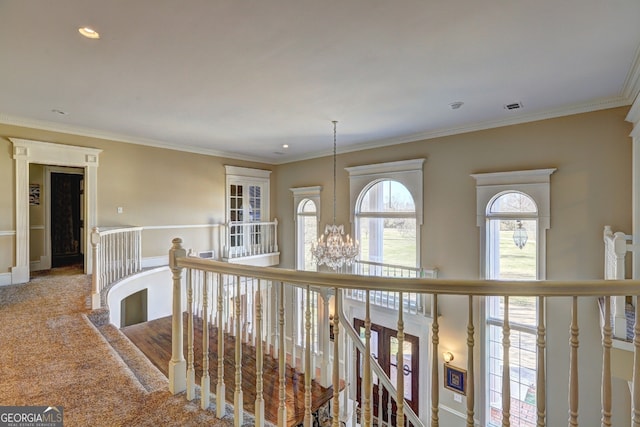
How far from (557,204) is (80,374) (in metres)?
5.42

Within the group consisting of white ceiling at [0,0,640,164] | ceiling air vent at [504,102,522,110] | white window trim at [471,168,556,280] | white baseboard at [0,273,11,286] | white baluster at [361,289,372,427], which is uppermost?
white ceiling at [0,0,640,164]

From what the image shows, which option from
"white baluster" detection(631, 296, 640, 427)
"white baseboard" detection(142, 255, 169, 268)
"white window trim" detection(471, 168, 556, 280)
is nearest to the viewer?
"white baluster" detection(631, 296, 640, 427)

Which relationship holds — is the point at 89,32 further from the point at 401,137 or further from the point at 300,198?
the point at 300,198

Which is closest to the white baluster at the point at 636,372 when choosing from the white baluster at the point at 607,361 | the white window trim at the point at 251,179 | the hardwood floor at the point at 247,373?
the white baluster at the point at 607,361

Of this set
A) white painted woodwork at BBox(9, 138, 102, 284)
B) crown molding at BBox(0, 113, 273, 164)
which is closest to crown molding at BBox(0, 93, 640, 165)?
crown molding at BBox(0, 113, 273, 164)

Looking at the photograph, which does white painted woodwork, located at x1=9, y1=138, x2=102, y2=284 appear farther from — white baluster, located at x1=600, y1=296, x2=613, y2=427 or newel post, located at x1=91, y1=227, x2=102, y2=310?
white baluster, located at x1=600, y1=296, x2=613, y2=427

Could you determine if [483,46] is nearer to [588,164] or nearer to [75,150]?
[588,164]

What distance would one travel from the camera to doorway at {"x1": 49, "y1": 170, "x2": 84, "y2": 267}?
7.03 metres

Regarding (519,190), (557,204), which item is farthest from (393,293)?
(557,204)

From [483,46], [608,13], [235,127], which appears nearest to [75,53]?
[235,127]

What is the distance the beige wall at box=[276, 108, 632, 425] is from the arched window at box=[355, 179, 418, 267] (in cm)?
37

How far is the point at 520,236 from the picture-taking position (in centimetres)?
440

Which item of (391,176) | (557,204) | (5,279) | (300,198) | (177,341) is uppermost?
(391,176)

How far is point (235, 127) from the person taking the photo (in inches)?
195
